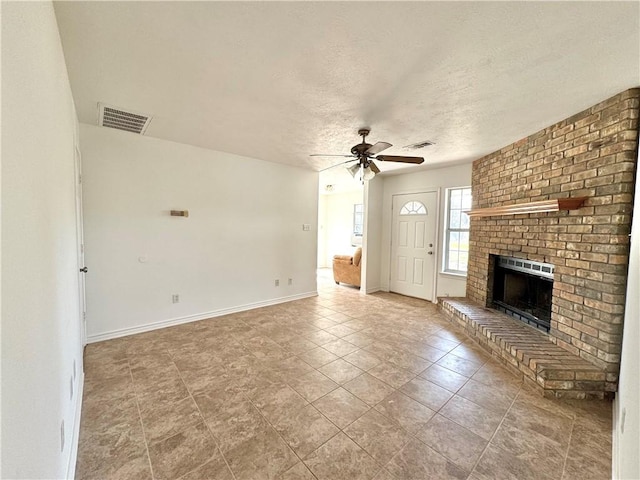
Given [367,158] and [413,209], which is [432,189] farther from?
[367,158]

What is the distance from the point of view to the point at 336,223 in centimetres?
859

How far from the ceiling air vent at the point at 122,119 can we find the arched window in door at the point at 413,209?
4410 millimetres

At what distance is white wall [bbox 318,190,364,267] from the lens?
322 inches

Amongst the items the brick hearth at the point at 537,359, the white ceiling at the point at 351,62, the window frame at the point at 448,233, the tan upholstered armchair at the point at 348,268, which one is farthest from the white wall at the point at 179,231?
the brick hearth at the point at 537,359

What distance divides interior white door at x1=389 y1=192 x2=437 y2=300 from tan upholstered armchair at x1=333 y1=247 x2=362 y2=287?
73cm

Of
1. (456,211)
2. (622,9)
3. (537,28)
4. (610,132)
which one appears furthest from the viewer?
(456,211)

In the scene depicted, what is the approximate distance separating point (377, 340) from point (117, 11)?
3544 mm

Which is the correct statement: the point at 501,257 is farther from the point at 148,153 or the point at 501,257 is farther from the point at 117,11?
the point at 148,153

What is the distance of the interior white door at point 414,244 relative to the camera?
504cm

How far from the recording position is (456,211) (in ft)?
15.5

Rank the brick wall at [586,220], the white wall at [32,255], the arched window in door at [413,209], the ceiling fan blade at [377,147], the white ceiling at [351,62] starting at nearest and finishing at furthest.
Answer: the white wall at [32,255] → the white ceiling at [351,62] → the brick wall at [586,220] → the ceiling fan blade at [377,147] → the arched window in door at [413,209]

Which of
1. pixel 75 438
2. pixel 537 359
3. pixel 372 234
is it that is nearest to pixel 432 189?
pixel 372 234

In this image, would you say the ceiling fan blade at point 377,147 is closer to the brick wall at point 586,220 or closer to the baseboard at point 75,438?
the brick wall at point 586,220

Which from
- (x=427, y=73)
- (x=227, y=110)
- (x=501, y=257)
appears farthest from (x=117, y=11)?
(x=501, y=257)
